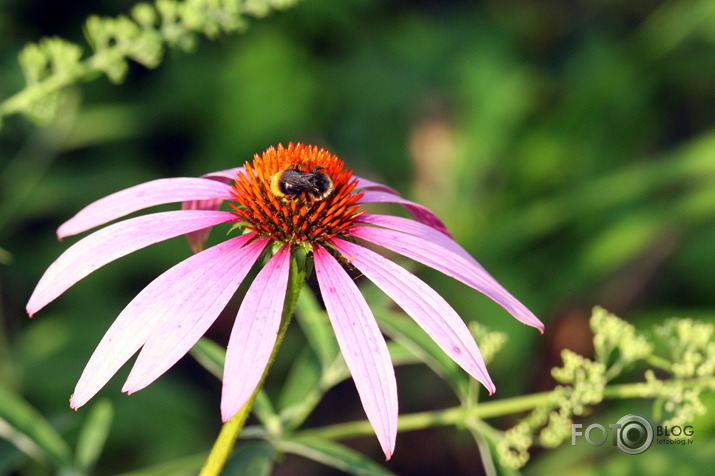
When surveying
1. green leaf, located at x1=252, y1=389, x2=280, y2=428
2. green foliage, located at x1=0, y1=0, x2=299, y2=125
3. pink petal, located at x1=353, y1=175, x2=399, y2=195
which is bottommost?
green leaf, located at x1=252, y1=389, x2=280, y2=428

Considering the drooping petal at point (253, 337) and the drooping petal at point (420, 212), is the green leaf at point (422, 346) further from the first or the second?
the drooping petal at point (253, 337)

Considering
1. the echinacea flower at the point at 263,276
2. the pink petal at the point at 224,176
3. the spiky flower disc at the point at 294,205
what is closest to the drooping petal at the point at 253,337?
the echinacea flower at the point at 263,276

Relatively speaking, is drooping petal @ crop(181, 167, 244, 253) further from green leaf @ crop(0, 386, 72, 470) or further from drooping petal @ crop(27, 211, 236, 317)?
green leaf @ crop(0, 386, 72, 470)

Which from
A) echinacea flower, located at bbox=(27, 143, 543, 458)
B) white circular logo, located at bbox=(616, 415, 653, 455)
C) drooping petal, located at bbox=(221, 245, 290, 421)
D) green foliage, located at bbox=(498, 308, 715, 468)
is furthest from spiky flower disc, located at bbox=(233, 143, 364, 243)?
white circular logo, located at bbox=(616, 415, 653, 455)

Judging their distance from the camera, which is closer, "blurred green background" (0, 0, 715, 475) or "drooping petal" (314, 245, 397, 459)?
"drooping petal" (314, 245, 397, 459)

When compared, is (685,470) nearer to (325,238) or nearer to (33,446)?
(325,238)

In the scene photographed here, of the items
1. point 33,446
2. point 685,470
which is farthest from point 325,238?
point 685,470

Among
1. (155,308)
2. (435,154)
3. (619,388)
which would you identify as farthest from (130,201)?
(435,154)
